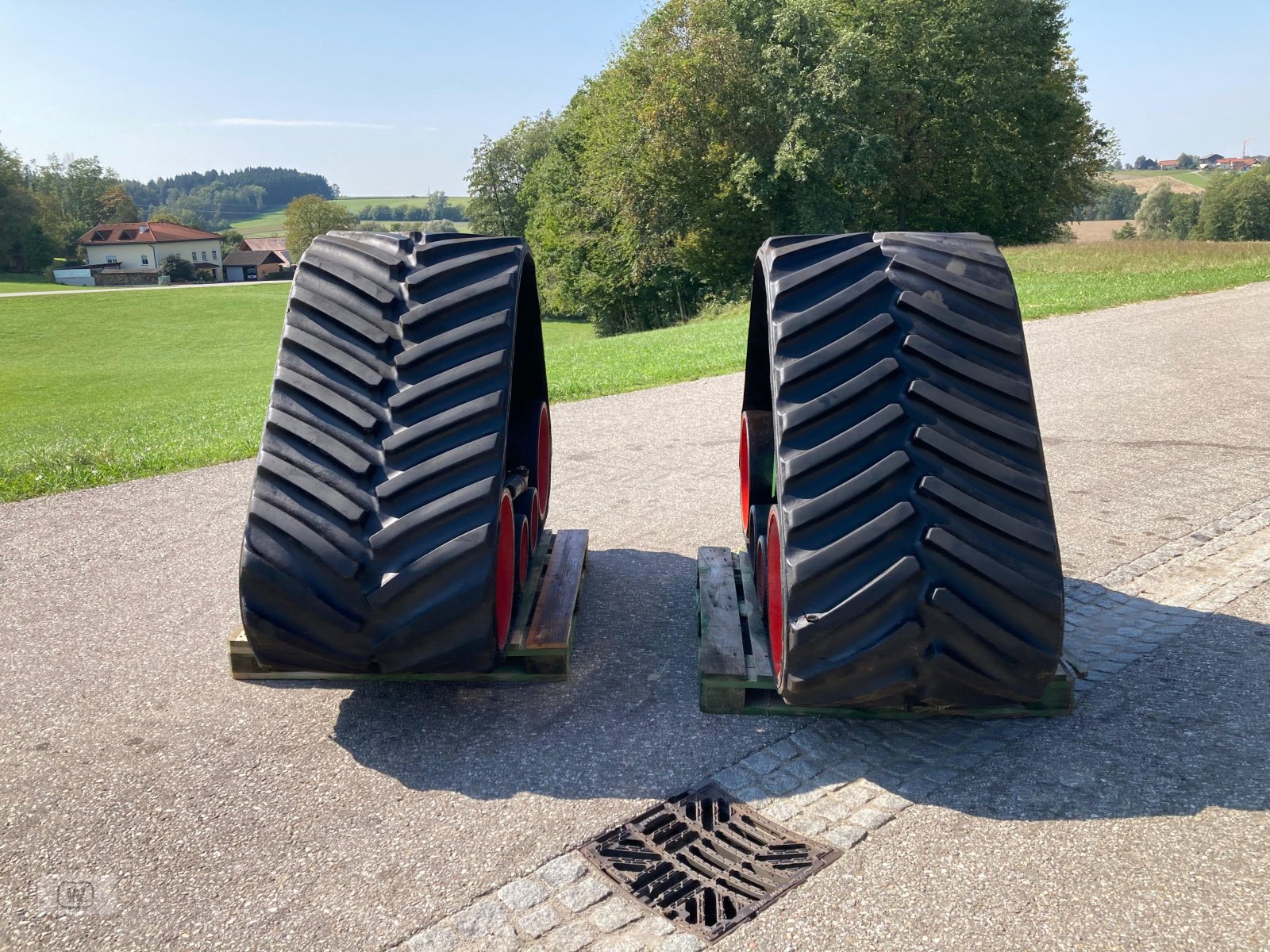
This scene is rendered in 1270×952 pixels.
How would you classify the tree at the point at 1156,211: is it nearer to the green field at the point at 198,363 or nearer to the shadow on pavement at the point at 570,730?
the green field at the point at 198,363

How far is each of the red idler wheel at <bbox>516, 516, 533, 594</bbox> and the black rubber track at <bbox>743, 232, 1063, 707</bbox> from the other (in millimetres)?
1669

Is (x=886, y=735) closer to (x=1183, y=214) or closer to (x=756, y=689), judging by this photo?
(x=756, y=689)

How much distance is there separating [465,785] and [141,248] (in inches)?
4381

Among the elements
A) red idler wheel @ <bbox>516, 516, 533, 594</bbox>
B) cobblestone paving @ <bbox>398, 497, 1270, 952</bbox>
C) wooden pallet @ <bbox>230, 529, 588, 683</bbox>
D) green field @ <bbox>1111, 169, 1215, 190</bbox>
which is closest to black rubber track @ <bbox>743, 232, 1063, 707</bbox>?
cobblestone paving @ <bbox>398, 497, 1270, 952</bbox>

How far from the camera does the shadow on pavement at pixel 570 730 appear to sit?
3.59m

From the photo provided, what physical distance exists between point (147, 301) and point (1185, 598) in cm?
6639

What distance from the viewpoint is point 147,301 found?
6047cm

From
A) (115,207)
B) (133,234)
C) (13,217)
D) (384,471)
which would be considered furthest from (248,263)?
(384,471)

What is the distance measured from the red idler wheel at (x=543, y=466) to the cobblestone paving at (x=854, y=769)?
2450 mm

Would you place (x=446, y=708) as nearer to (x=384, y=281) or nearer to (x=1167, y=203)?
(x=384, y=281)

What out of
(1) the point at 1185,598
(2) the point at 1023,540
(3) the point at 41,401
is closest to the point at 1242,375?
(1) the point at 1185,598

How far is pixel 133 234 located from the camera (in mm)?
100875

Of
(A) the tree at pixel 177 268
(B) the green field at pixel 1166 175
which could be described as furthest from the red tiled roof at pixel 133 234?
(B) the green field at pixel 1166 175

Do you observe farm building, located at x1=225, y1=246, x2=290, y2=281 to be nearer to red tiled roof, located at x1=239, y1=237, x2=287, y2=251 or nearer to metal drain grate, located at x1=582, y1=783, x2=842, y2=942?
red tiled roof, located at x1=239, y1=237, x2=287, y2=251
